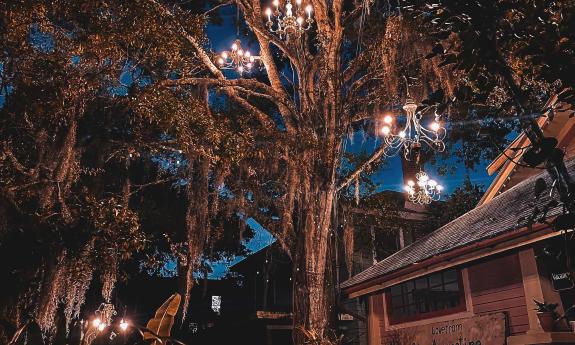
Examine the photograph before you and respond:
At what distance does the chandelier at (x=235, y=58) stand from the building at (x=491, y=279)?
6077 mm

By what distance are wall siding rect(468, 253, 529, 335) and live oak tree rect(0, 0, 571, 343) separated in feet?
9.12

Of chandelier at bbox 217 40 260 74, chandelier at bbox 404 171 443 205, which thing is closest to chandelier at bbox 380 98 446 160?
chandelier at bbox 404 171 443 205

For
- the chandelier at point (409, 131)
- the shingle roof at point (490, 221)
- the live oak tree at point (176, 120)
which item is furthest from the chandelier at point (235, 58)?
the shingle roof at point (490, 221)

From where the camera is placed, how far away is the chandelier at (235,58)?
11789 millimetres

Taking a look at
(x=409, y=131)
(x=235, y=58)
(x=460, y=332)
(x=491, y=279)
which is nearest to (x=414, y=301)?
(x=460, y=332)

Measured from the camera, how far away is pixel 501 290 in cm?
859

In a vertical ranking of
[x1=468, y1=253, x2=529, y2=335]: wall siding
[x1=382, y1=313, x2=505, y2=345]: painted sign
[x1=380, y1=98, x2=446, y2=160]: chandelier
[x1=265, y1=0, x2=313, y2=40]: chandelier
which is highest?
[x1=265, y1=0, x2=313, y2=40]: chandelier

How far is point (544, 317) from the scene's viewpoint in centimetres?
719

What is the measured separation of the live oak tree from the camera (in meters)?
8.75

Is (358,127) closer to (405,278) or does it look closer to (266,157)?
(266,157)

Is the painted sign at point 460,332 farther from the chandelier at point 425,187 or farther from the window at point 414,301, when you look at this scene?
the chandelier at point 425,187

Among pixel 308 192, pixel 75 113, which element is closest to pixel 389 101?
pixel 308 192

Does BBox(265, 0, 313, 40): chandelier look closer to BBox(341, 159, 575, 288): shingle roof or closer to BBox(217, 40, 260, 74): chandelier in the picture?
BBox(217, 40, 260, 74): chandelier

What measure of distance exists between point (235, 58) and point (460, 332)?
7.91 m
